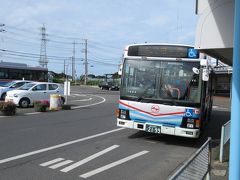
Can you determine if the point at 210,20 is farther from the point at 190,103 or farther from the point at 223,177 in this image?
the point at 190,103

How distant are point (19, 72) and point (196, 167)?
3426 centimetres

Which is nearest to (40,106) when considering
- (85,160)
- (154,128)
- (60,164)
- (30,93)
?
(30,93)

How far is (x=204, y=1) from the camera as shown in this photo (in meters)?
4.89

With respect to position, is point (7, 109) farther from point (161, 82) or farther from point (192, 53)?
point (192, 53)

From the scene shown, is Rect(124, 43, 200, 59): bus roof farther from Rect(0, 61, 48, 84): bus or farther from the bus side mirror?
Rect(0, 61, 48, 84): bus

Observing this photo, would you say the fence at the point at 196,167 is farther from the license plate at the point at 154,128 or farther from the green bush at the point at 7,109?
the green bush at the point at 7,109

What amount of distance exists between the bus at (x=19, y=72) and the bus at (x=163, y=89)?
2667 cm

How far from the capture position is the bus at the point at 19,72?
35.1 metres

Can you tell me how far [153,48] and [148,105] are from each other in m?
1.80

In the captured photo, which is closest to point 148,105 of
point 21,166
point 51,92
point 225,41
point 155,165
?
point 155,165

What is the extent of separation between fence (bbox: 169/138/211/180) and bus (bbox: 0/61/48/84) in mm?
31942

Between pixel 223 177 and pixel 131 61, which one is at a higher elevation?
pixel 131 61

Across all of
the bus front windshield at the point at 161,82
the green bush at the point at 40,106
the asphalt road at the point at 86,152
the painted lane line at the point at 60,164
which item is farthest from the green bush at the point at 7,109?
the painted lane line at the point at 60,164

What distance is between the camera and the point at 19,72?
36406 mm
